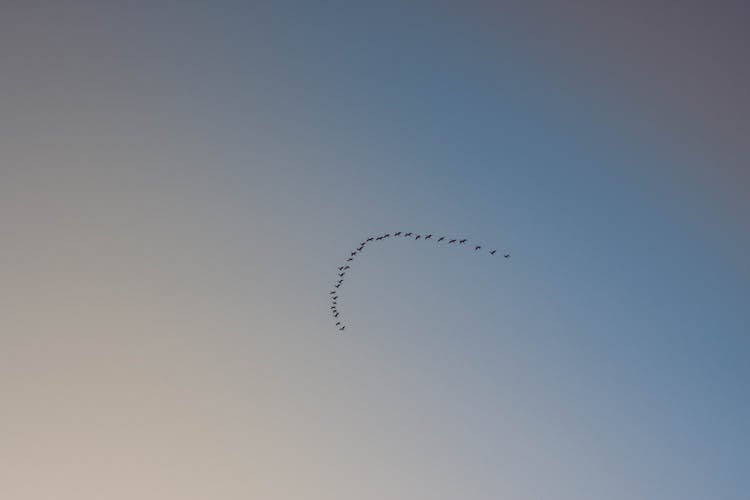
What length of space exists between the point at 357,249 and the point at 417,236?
22.2 feet

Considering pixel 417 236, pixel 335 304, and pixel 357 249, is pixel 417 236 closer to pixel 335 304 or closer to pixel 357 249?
pixel 357 249

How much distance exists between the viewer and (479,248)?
56.5 metres

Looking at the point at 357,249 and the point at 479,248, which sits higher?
the point at 479,248

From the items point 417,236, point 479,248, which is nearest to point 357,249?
point 417,236

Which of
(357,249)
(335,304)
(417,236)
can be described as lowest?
(335,304)

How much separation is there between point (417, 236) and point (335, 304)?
1274cm

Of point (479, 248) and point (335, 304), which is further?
point (335, 304)

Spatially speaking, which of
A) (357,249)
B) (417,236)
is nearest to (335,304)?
(357,249)

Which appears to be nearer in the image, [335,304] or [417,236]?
[417,236]

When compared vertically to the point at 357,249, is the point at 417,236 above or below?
above

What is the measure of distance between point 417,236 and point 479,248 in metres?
6.77

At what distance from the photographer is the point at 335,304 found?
6116cm

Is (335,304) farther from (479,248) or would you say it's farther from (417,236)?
(479,248)

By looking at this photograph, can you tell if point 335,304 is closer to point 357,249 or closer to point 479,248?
point 357,249
